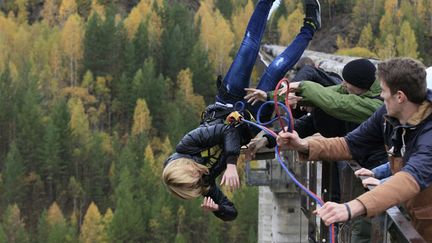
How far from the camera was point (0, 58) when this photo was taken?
194ft

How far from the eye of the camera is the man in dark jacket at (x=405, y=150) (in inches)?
88.7

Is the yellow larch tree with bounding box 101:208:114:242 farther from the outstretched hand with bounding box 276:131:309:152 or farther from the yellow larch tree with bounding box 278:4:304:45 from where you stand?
the outstretched hand with bounding box 276:131:309:152

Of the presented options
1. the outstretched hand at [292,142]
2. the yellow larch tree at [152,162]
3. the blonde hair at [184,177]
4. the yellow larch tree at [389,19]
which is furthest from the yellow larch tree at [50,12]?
the outstretched hand at [292,142]

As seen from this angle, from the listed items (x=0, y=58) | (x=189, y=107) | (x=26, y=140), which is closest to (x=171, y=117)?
(x=189, y=107)

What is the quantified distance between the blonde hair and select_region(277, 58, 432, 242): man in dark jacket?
1.37 meters

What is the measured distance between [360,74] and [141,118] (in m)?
48.3

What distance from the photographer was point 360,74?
347cm

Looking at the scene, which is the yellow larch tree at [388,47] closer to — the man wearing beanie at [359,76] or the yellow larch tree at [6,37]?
the yellow larch tree at [6,37]

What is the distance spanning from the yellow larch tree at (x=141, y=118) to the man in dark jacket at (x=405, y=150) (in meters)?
48.7

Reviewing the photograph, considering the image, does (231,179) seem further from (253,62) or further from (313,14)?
(313,14)

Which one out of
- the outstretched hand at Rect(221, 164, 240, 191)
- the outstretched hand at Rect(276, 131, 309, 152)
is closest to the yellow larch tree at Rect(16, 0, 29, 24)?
the outstretched hand at Rect(221, 164, 240, 191)

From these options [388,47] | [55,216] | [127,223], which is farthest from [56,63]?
[388,47]

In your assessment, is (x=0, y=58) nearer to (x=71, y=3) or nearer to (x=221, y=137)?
(x=71, y=3)

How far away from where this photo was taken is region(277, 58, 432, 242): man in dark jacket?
2.25 metres
